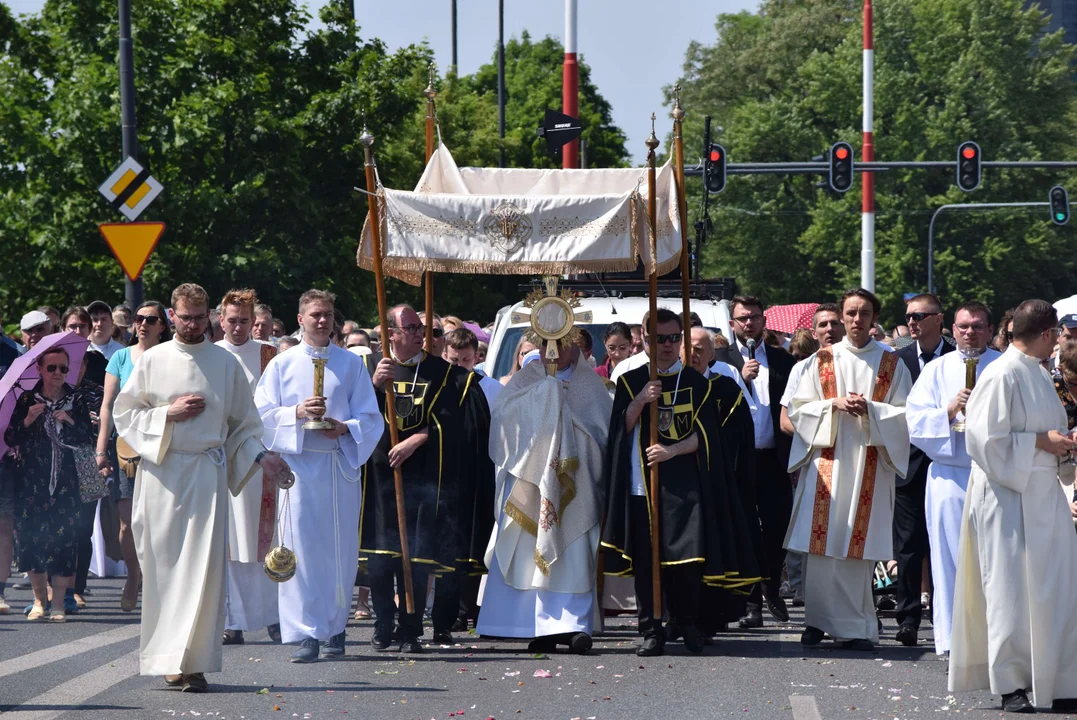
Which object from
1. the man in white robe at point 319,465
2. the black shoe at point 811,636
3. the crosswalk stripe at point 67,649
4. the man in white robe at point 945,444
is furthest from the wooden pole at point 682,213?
the crosswalk stripe at point 67,649

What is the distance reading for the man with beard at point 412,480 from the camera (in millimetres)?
10125

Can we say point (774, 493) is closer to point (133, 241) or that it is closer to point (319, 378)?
point (319, 378)

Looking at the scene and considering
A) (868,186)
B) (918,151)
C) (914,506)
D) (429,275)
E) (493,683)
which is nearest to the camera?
(493,683)

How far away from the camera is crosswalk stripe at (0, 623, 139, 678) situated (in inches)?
368

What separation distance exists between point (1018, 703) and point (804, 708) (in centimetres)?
96

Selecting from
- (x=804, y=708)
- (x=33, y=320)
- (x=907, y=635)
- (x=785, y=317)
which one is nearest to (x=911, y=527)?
(x=907, y=635)

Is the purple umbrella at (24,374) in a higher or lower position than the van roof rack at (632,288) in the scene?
lower

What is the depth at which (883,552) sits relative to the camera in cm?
1017

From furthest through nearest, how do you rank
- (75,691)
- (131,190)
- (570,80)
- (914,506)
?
(570,80)
(131,190)
(914,506)
(75,691)

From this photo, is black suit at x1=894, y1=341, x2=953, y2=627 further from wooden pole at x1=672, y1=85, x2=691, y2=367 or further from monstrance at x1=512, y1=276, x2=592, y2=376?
monstrance at x1=512, y1=276, x2=592, y2=376

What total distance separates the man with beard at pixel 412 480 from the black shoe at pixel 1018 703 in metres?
3.47

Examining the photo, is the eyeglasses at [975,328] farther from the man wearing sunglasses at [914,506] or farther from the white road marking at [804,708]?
the white road marking at [804,708]

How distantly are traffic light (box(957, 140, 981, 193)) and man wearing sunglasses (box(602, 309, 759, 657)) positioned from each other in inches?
754

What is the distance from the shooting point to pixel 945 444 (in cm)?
956
